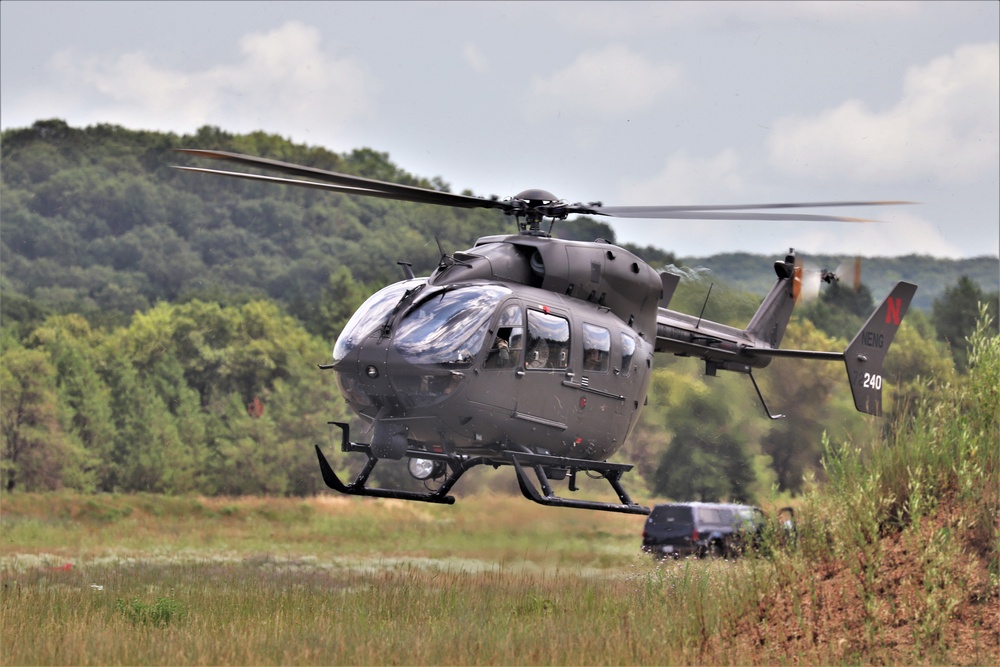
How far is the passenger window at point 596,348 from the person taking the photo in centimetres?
1453

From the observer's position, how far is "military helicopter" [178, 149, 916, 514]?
13.3 m

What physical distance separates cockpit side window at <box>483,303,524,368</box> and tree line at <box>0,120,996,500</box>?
3383 mm

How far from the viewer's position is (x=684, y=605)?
1281cm

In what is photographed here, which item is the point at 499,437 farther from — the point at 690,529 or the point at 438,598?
the point at 690,529

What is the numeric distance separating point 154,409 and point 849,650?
3981cm

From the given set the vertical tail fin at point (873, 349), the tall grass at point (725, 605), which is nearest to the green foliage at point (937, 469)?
the tall grass at point (725, 605)

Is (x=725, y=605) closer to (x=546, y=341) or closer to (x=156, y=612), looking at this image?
(x=546, y=341)

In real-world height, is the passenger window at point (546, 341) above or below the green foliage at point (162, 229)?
below

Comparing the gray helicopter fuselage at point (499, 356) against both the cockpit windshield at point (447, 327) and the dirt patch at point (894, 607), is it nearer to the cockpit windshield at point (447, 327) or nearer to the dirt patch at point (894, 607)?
the cockpit windshield at point (447, 327)

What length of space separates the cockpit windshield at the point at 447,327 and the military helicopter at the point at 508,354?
0.01 metres

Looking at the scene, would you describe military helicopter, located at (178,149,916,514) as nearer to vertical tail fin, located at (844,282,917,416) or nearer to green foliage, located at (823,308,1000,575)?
green foliage, located at (823,308,1000,575)

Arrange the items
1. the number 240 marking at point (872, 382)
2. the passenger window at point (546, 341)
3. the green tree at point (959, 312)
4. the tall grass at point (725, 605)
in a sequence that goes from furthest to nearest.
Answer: the green tree at point (959, 312) < the number 240 marking at point (872, 382) < the passenger window at point (546, 341) < the tall grass at point (725, 605)

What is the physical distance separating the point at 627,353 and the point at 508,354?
2.27 m

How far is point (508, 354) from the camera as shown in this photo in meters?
13.6
